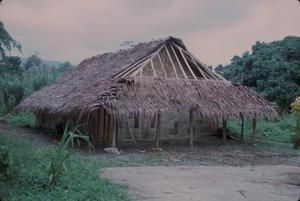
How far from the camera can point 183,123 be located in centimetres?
1670

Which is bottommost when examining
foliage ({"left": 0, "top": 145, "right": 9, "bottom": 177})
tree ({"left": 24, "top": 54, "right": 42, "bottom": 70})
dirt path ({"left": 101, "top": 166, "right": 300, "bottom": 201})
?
dirt path ({"left": 101, "top": 166, "right": 300, "bottom": 201})

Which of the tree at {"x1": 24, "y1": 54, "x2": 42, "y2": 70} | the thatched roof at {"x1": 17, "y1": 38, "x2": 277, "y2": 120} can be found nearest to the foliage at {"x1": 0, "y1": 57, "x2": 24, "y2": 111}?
the thatched roof at {"x1": 17, "y1": 38, "x2": 277, "y2": 120}

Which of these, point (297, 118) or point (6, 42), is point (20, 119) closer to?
point (6, 42)

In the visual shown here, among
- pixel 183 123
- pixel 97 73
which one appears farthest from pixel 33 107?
pixel 183 123

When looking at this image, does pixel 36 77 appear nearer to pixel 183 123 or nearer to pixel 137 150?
pixel 183 123

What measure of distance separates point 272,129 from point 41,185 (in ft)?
50.3

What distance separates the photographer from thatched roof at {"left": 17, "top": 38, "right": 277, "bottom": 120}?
13227mm

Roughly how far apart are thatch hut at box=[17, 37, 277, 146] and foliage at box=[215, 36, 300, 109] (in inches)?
271

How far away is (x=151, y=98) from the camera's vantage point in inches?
542

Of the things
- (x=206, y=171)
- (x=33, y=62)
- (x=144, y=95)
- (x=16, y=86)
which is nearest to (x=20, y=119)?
(x=16, y=86)

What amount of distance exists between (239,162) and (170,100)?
321 centimetres

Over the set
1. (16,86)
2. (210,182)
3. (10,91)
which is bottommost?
(210,182)

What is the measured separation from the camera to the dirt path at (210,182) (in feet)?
23.5

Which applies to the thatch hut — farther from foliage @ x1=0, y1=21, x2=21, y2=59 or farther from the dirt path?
foliage @ x1=0, y1=21, x2=21, y2=59
